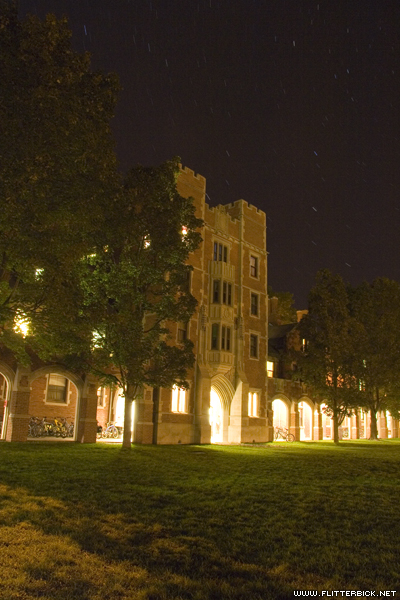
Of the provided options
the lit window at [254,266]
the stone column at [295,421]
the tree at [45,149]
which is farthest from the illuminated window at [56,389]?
the stone column at [295,421]

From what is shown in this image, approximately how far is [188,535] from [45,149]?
438 inches

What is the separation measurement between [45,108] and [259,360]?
2612cm

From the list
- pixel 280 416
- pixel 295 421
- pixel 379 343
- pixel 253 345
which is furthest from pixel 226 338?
pixel 280 416

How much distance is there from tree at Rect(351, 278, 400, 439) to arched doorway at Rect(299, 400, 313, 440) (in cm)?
503

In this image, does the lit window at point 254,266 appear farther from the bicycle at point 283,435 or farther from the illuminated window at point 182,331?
the bicycle at point 283,435

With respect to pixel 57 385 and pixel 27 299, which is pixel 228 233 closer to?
pixel 57 385

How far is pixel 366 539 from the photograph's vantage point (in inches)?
280

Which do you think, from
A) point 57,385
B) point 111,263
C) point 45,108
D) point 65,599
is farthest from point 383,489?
point 57,385

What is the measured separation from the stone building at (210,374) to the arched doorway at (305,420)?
738 cm

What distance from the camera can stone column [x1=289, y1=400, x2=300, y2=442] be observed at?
132 feet

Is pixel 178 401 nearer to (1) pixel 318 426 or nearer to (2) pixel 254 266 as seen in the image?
(2) pixel 254 266

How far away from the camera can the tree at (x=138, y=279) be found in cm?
2141

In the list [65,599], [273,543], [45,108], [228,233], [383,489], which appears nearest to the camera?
[65,599]

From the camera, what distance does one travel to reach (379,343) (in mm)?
41469
